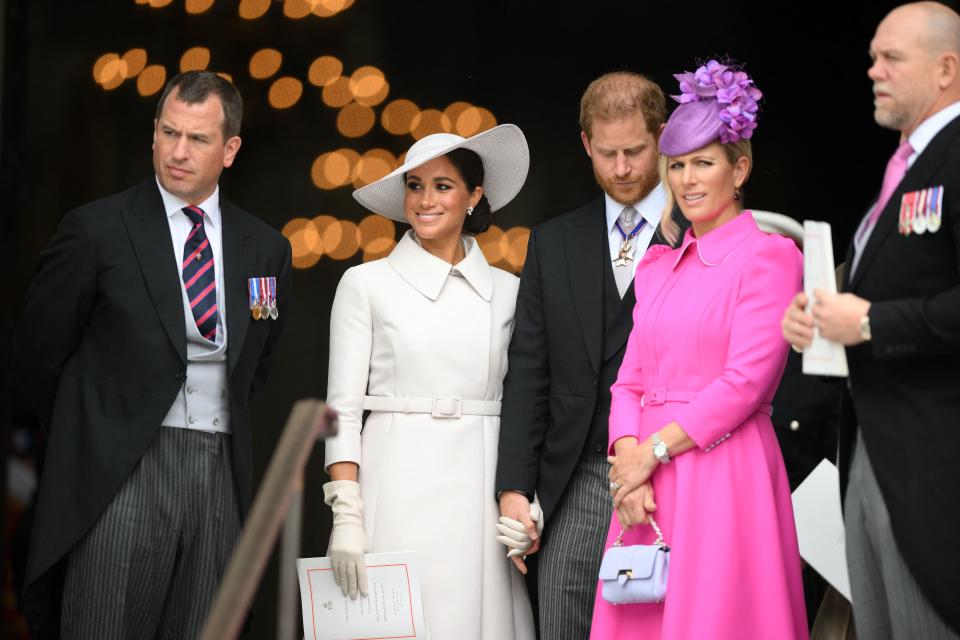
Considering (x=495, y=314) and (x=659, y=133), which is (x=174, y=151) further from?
(x=659, y=133)

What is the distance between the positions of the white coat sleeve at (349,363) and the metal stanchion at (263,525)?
1101mm

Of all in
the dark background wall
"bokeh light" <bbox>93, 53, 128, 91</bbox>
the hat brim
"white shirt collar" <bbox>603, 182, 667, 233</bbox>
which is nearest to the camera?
"white shirt collar" <bbox>603, 182, 667, 233</bbox>

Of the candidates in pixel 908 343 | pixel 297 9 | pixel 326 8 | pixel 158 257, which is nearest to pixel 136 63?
pixel 297 9

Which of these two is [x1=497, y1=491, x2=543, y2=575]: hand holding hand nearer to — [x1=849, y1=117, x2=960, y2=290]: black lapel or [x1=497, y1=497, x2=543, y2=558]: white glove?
[x1=497, y1=497, x2=543, y2=558]: white glove

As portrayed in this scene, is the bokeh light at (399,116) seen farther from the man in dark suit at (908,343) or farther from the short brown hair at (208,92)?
the man in dark suit at (908,343)

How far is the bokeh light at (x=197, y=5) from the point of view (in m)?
6.39

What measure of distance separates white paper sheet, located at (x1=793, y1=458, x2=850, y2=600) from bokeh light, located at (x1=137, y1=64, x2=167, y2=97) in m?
3.76

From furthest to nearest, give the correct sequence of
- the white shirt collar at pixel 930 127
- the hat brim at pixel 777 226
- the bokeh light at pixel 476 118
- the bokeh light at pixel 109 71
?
the bokeh light at pixel 476 118 < the bokeh light at pixel 109 71 < the hat brim at pixel 777 226 < the white shirt collar at pixel 930 127

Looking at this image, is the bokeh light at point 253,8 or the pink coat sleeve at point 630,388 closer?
the pink coat sleeve at point 630,388

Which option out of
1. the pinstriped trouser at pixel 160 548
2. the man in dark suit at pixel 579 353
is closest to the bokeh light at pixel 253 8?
the man in dark suit at pixel 579 353

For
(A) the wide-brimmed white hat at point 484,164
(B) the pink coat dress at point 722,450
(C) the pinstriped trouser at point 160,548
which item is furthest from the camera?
(A) the wide-brimmed white hat at point 484,164

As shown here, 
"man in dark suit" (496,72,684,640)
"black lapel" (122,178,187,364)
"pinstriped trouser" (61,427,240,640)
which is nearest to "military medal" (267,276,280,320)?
"black lapel" (122,178,187,364)

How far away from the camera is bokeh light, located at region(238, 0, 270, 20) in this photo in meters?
6.45

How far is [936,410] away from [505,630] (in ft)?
4.78
